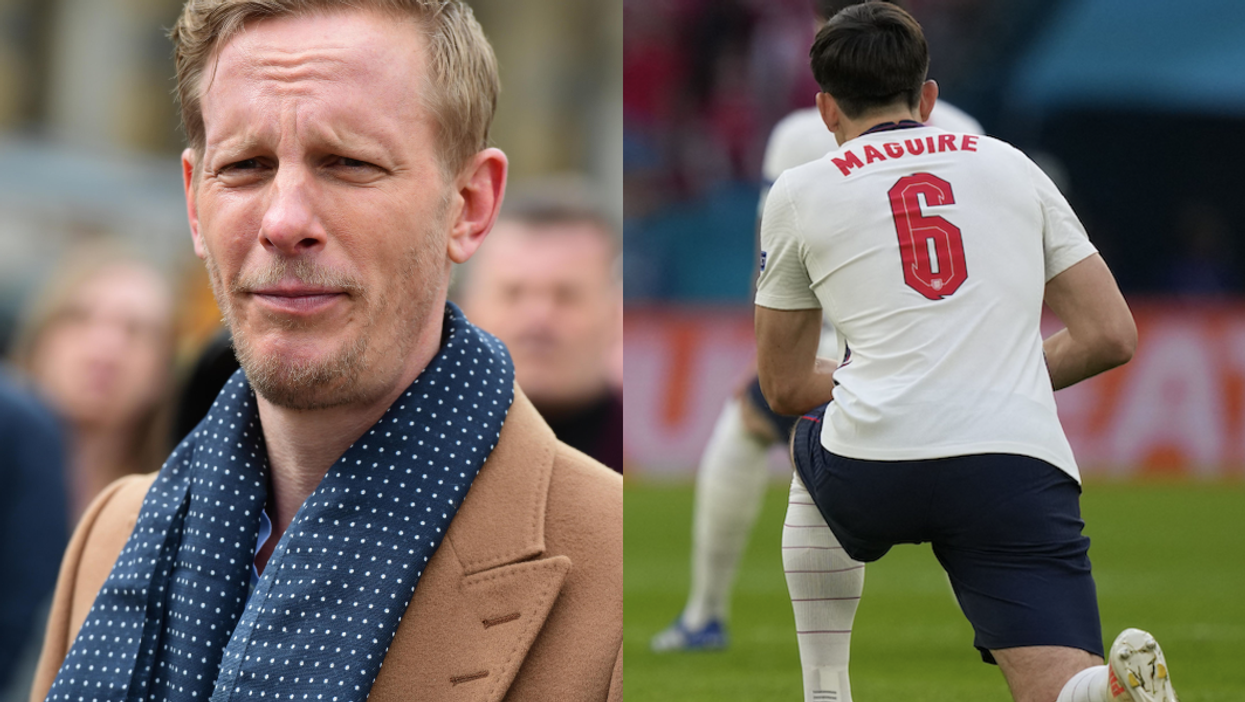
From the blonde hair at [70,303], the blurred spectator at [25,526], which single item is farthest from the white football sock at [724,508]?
the blurred spectator at [25,526]

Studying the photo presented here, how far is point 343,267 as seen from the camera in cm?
193

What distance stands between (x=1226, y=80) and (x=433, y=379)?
1072 centimetres

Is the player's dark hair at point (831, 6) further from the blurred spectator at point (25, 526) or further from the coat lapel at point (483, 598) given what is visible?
the blurred spectator at point (25, 526)

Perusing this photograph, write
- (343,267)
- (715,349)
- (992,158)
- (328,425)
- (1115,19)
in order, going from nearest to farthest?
(992,158) < (343,267) < (328,425) < (1115,19) < (715,349)

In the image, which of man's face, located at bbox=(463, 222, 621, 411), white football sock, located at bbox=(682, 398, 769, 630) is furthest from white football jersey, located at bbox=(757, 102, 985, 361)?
white football sock, located at bbox=(682, 398, 769, 630)

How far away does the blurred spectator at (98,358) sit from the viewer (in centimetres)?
524

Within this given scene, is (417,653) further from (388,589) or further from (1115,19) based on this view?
(1115,19)

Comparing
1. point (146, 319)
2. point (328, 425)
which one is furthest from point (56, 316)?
point (328, 425)

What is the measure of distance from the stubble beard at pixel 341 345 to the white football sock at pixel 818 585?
63 centimetres

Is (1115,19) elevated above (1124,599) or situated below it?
above

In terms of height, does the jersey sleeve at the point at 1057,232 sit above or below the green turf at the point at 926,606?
above

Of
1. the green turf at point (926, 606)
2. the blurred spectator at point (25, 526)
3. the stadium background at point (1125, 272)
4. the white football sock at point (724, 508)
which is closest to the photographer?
the green turf at point (926, 606)

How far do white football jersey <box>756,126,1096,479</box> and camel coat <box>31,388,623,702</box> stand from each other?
609 mm

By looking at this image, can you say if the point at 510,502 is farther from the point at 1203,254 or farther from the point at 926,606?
the point at 1203,254
